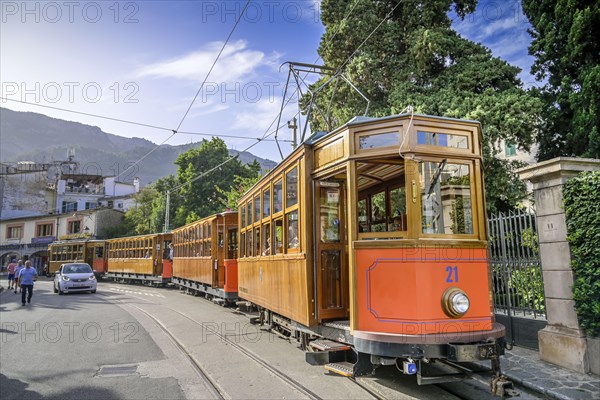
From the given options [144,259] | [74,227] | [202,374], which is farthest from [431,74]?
[74,227]

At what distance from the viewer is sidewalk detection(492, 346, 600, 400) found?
494 cm

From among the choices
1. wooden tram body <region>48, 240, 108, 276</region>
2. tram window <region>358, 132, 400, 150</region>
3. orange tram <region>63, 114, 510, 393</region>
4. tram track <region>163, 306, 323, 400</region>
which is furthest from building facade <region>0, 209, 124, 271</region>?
tram window <region>358, 132, 400, 150</region>

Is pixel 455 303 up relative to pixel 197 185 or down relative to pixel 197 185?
down

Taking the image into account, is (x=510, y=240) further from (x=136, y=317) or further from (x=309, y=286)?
(x=136, y=317)

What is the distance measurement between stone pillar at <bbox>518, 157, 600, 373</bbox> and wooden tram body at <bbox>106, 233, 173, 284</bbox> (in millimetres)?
18371

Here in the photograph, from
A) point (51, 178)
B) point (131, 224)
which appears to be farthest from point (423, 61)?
point (51, 178)

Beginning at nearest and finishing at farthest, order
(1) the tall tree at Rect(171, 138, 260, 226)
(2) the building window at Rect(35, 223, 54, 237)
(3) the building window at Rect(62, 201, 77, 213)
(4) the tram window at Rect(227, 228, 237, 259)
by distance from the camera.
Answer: (4) the tram window at Rect(227, 228, 237, 259), (1) the tall tree at Rect(171, 138, 260, 226), (2) the building window at Rect(35, 223, 54, 237), (3) the building window at Rect(62, 201, 77, 213)

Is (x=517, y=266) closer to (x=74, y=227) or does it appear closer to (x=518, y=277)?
A: (x=518, y=277)

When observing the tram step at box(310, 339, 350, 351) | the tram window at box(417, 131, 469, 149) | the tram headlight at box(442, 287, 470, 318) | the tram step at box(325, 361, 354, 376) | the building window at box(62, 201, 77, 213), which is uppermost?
the building window at box(62, 201, 77, 213)

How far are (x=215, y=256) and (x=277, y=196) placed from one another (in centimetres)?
752

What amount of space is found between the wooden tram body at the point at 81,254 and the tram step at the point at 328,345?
2755 cm

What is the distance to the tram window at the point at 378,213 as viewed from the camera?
6086 millimetres

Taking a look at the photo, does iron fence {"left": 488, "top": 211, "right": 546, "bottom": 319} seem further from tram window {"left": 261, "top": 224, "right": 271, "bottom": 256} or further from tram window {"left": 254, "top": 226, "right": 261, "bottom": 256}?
tram window {"left": 254, "top": 226, "right": 261, "bottom": 256}

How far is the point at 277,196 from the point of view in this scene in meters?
6.95
